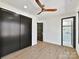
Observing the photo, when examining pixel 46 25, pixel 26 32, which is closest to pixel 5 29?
pixel 26 32

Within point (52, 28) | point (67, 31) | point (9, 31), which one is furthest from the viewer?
point (52, 28)

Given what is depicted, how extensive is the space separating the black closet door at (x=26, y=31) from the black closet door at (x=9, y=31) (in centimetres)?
50

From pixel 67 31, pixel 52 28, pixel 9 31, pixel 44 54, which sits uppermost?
pixel 52 28

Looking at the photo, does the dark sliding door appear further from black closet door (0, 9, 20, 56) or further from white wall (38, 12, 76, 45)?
white wall (38, 12, 76, 45)

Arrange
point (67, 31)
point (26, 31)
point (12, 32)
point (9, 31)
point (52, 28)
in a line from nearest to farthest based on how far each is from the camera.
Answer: point (9, 31), point (12, 32), point (26, 31), point (67, 31), point (52, 28)

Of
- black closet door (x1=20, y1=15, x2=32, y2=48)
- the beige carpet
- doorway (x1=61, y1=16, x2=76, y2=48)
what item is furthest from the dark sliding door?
doorway (x1=61, y1=16, x2=76, y2=48)

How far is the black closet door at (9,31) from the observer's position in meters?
3.92

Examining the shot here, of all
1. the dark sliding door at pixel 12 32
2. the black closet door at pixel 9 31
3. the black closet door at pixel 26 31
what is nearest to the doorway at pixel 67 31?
the black closet door at pixel 26 31

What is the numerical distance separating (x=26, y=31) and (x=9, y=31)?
1804 mm

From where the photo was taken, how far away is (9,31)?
14.2ft

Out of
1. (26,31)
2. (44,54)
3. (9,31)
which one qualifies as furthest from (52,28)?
(9,31)

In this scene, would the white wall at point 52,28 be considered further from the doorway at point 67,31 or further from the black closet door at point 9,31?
the black closet door at point 9,31

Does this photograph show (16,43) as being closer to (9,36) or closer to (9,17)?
(9,36)

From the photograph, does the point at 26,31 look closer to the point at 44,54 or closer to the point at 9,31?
the point at 9,31
